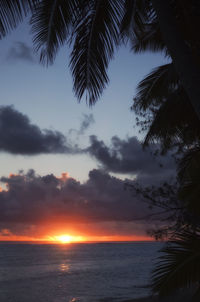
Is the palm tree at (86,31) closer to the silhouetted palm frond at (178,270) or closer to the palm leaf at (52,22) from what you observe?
the palm leaf at (52,22)

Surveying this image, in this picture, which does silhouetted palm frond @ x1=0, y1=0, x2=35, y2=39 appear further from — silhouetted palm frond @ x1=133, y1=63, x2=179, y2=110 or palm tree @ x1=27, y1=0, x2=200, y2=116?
silhouetted palm frond @ x1=133, y1=63, x2=179, y2=110

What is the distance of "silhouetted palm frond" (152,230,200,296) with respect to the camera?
3.17 m

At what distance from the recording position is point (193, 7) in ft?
17.3

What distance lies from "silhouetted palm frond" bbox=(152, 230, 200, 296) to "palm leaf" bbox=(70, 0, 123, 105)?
9.29 ft

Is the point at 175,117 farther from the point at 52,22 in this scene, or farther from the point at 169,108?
the point at 52,22

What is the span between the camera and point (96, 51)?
5367 millimetres

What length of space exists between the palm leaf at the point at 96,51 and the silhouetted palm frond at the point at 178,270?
2.83 m

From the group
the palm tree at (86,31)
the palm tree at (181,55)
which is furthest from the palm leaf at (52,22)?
the palm tree at (181,55)

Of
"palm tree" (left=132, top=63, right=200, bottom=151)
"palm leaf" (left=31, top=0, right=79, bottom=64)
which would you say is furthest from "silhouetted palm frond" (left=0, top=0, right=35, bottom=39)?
"palm tree" (left=132, top=63, right=200, bottom=151)

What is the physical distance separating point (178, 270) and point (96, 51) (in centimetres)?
364

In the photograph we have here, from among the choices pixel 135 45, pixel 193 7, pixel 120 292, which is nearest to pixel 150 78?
pixel 135 45

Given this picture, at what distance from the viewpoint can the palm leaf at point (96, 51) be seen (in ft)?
17.5

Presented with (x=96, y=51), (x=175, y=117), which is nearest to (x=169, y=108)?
(x=175, y=117)

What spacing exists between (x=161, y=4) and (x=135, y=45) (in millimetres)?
6148
